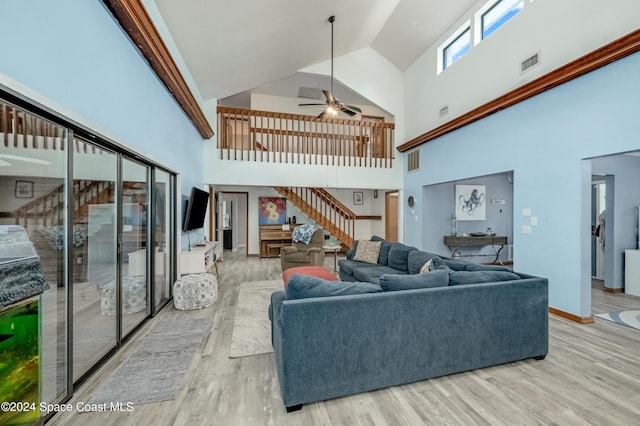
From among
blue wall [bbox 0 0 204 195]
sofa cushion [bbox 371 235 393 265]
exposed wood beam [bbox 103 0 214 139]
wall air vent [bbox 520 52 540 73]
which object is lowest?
sofa cushion [bbox 371 235 393 265]

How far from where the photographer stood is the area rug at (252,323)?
9.20 feet

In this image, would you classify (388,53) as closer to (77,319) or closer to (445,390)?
(445,390)

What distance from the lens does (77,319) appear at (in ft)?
7.51

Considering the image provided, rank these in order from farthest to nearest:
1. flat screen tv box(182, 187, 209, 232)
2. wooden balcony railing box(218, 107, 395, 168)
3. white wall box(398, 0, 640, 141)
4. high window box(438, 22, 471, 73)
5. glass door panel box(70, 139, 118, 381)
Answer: wooden balcony railing box(218, 107, 395, 168) < high window box(438, 22, 471, 73) < flat screen tv box(182, 187, 209, 232) < white wall box(398, 0, 640, 141) < glass door panel box(70, 139, 118, 381)

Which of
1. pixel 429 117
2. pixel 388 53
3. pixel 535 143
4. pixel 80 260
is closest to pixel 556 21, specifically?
pixel 535 143

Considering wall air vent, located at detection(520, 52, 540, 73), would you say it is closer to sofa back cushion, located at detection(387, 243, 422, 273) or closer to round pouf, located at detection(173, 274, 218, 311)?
sofa back cushion, located at detection(387, 243, 422, 273)

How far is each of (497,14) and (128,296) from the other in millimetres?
7218

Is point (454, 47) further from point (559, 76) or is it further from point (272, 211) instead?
point (272, 211)

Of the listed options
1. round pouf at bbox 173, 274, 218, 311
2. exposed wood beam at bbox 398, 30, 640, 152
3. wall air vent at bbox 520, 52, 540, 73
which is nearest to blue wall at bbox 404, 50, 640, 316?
exposed wood beam at bbox 398, 30, 640, 152

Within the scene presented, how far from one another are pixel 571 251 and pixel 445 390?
112 inches

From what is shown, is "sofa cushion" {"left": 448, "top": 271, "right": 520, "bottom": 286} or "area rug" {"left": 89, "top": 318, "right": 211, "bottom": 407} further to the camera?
"sofa cushion" {"left": 448, "top": 271, "right": 520, "bottom": 286}

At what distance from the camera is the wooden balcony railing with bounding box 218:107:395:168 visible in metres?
6.55

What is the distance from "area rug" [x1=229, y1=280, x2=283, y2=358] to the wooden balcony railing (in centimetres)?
323

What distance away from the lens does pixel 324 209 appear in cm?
801
